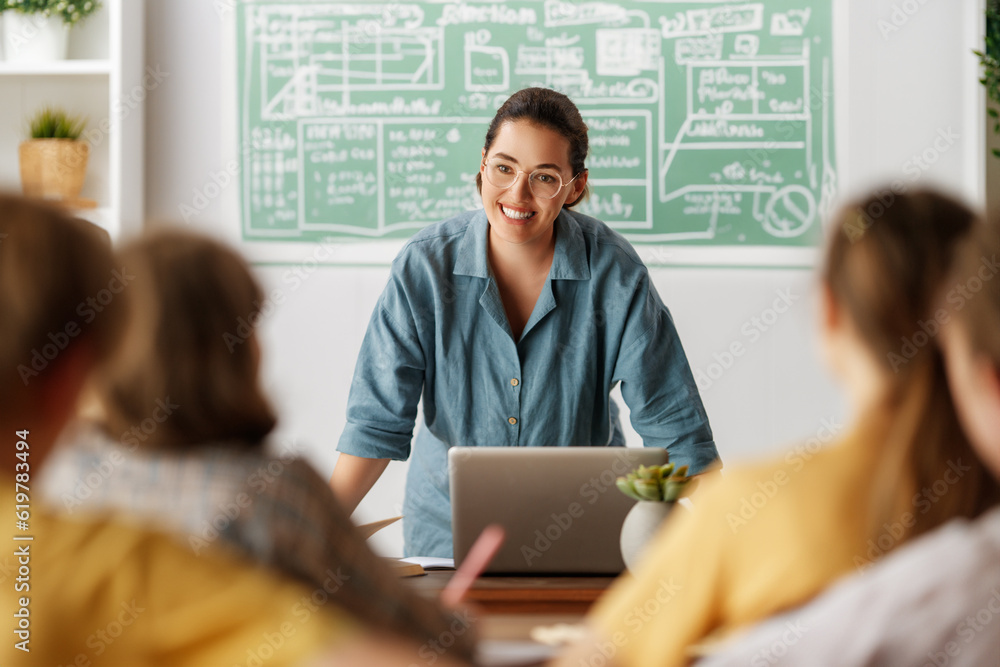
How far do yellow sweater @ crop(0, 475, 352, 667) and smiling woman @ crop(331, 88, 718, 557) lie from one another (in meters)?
1.17

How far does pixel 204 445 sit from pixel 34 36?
2452mm

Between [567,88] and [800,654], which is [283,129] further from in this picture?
[800,654]

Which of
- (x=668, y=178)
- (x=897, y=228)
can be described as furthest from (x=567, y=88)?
(x=897, y=228)

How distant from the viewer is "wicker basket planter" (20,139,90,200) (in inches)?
Result: 108

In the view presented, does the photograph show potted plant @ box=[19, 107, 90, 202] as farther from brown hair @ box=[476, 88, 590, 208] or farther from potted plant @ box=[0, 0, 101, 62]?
brown hair @ box=[476, 88, 590, 208]

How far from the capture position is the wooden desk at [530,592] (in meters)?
1.33

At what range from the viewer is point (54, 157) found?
8.97 ft

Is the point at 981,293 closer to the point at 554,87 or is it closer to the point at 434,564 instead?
the point at 434,564

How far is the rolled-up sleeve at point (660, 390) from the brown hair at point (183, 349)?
1.22m

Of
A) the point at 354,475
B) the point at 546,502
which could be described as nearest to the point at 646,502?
the point at 546,502

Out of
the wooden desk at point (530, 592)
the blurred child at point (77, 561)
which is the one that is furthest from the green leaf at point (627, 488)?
the blurred child at point (77, 561)

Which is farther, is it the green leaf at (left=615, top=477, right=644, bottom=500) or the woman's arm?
the woman's arm

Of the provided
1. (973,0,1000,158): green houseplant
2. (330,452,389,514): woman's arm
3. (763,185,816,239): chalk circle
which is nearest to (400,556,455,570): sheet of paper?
(330,452,389,514): woman's arm

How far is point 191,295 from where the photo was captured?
877 millimetres
